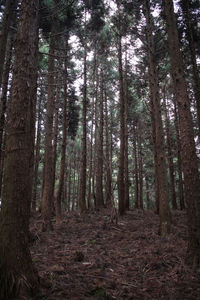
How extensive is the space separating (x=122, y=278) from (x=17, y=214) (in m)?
2.66

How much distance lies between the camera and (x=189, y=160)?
512cm

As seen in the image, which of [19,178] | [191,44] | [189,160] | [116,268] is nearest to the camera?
[19,178]

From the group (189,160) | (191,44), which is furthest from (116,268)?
(191,44)

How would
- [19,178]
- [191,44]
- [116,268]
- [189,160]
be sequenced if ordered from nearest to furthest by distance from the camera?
[19,178] → [116,268] → [189,160] → [191,44]

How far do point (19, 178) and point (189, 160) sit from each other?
4052 mm

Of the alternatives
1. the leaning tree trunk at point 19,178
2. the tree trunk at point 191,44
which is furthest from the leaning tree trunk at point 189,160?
the tree trunk at point 191,44

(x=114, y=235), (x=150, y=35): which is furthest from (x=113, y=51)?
(x=114, y=235)

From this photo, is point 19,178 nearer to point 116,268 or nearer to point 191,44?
point 116,268

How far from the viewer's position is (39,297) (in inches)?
119

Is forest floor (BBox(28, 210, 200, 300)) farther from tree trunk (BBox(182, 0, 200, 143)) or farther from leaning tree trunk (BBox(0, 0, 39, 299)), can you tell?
tree trunk (BBox(182, 0, 200, 143))

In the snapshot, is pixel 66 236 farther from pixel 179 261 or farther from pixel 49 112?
pixel 49 112

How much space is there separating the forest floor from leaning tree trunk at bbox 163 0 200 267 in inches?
23.0

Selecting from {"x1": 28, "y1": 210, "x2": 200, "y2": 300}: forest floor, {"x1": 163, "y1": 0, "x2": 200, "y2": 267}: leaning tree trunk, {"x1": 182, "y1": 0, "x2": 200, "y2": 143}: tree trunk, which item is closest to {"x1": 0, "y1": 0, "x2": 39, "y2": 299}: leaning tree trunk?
{"x1": 28, "y1": 210, "x2": 200, "y2": 300}: forest floor

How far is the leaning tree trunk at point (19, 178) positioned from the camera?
295cm
